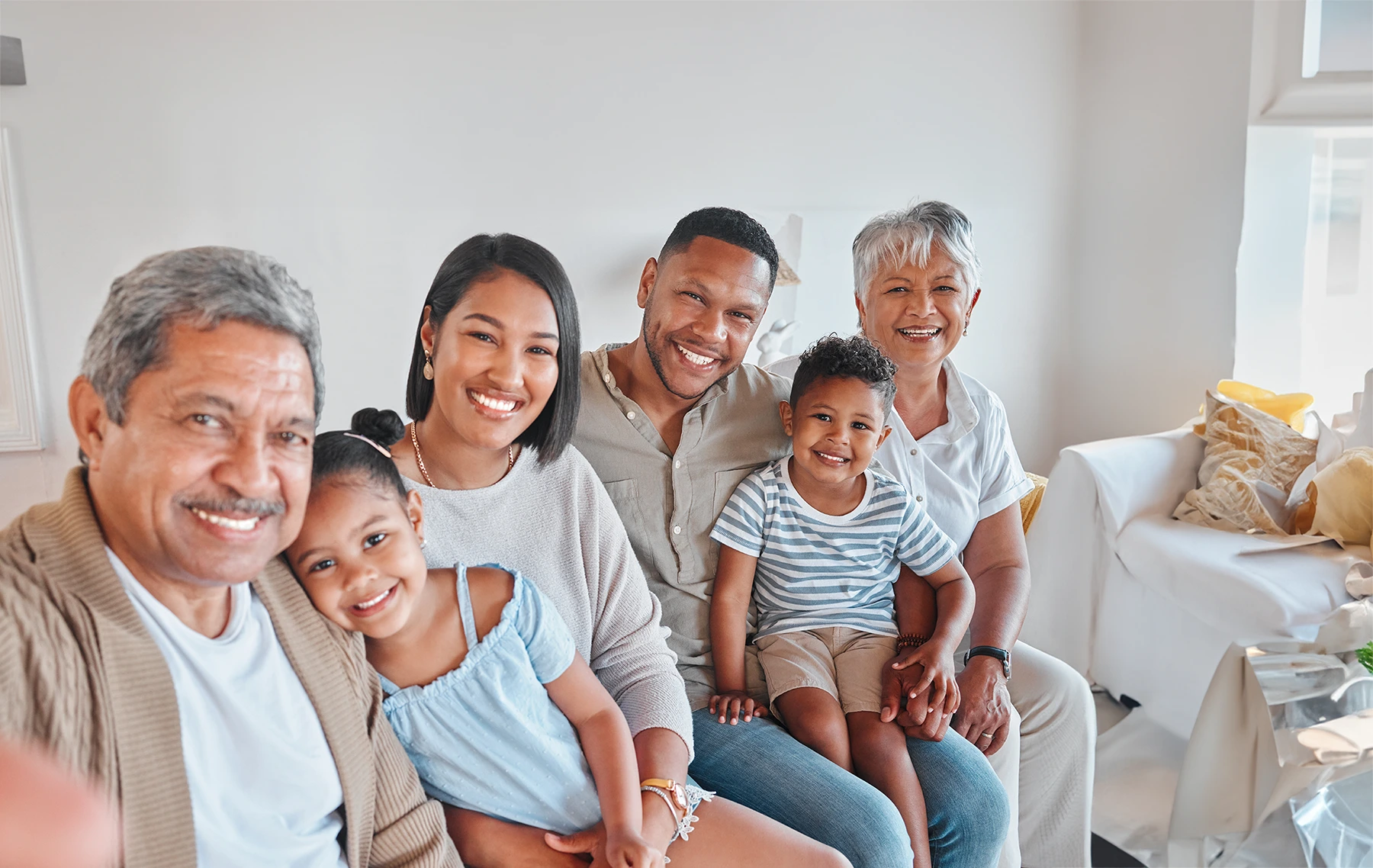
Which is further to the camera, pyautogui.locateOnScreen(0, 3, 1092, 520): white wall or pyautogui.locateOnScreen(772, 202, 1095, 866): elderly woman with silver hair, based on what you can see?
pyautogui.locateOnScreen(0, 3, 1092, 520): white wall

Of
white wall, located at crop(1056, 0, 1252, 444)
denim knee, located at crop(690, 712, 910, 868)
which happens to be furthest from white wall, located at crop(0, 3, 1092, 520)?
denim knee, located at crop(690, 712, 910, 868)

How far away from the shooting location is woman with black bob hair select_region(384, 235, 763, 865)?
131 centimetres

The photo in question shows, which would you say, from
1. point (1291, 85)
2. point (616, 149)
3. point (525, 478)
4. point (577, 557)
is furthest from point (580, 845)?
point (1291, 85)

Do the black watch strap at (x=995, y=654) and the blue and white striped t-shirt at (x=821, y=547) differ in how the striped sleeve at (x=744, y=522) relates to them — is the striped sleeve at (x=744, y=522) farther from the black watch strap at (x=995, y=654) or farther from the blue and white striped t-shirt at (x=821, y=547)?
the black watch strap at (x=995, y=654)

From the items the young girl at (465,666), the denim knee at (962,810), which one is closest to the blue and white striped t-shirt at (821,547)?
the denim knee at (962,810)

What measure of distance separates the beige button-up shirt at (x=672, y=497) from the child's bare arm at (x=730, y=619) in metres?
0.03

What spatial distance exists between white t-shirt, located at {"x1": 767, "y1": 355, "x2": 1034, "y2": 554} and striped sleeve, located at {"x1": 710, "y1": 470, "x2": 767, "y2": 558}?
1.05 ft

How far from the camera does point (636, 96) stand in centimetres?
357

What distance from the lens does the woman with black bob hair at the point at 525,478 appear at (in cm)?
131

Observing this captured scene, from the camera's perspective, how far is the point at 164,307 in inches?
35.5

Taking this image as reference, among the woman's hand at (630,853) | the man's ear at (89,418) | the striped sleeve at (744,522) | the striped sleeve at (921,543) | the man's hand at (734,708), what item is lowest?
the man's hand at (734,708)

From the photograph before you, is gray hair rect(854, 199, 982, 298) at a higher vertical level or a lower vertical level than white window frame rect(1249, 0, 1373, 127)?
lower

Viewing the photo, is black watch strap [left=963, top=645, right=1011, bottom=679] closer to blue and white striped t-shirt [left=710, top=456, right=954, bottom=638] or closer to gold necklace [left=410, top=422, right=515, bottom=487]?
blue and white striped t-shirt [left=710, top=456, right=954, bottom=638]

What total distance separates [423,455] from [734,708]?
0.63 m
